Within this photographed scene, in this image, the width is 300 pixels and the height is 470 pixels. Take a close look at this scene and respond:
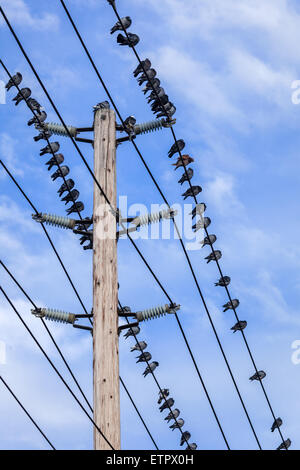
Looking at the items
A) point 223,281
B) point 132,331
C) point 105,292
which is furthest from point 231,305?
point 105,292

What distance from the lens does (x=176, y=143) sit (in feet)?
43.7

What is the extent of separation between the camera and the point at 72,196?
13.2m

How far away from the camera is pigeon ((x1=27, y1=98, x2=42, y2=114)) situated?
12.8 metres

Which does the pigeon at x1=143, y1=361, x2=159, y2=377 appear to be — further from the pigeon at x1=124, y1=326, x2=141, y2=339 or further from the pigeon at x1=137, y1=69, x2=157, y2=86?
the pigeon at x1=137, y1=69, x2=157, y2=86

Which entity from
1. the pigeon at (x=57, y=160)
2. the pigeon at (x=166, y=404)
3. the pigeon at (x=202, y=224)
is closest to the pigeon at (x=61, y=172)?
the pigeon at (x=57, y=160)

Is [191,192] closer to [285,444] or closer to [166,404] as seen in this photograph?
[166,404]

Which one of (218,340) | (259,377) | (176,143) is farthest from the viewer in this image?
(259,377)

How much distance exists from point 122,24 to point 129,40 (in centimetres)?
22

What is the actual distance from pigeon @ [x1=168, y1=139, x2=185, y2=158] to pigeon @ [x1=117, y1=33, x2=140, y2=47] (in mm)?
1569

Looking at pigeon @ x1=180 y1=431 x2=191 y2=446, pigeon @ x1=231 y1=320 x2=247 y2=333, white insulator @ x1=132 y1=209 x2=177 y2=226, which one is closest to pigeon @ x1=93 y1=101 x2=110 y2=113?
white insulator @ x1=132 y1=209 x2=177 y2=226

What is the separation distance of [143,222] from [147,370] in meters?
2.41

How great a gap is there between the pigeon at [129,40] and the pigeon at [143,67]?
0.34 meters
